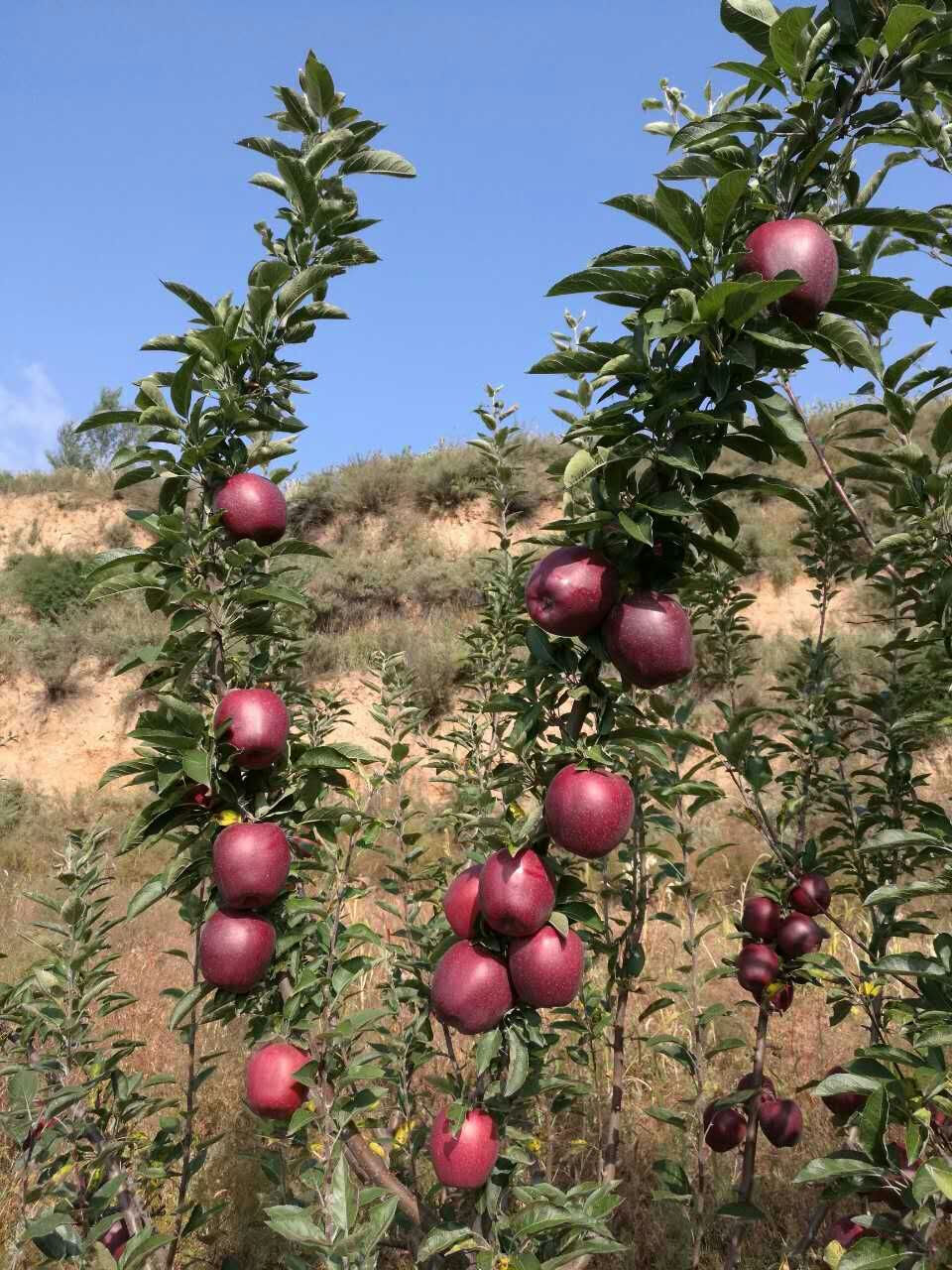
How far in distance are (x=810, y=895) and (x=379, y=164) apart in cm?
249

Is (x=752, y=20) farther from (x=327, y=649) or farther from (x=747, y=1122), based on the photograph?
(x=327, y=649)

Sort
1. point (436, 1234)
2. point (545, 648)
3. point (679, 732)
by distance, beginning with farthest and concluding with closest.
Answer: point (679, 732) < point (545, 648) < point (436, 1234)

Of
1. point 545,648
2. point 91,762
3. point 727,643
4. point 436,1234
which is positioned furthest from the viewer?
point 91,762

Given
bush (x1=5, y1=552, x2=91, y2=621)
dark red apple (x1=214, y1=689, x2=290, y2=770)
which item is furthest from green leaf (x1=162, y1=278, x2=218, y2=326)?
bush (x1=5, y1=552, x2=91, y2=621)

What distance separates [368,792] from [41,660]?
49.4ft

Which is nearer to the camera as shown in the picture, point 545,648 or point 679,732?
point 545,648

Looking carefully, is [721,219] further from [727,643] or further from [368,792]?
[727,643]

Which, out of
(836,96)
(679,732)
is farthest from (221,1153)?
(836,96)

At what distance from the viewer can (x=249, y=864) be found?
1.42 meters

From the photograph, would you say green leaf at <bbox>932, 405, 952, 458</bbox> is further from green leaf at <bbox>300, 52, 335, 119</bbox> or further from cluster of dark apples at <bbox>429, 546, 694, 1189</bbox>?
green leaf at <bbox>300, 52, 335, 119</bbox>

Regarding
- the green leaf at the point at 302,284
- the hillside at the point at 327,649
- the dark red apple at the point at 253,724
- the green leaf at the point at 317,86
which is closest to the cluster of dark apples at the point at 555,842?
the dark red apple at the point at 253,724

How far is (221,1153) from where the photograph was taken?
4.13 metres

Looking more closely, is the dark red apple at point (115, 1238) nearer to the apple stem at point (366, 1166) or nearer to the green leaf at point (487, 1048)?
the apple stem at point (366, 1166)

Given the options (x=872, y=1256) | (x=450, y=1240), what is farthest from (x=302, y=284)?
(x=872, y=1256)
